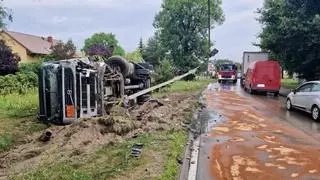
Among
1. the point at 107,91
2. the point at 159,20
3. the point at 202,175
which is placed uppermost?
the point at 159,20

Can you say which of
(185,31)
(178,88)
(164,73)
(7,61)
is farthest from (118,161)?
(185,31)

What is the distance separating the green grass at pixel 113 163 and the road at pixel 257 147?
0.59 meters

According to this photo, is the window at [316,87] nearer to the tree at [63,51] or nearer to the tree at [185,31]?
the tree at [63,51]

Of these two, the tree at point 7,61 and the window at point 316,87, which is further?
the tree at point 7,61

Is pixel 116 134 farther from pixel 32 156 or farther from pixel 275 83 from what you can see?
pixel 275 83

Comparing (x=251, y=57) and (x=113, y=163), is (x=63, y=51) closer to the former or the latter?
(x=251, y=57)

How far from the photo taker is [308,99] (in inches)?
693

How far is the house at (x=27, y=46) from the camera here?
203 feet

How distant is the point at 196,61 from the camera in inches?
2425

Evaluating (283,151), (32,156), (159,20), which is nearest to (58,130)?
(32,156)

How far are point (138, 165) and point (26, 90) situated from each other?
719 inches

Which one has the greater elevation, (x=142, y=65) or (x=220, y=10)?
(x=220, y=10)

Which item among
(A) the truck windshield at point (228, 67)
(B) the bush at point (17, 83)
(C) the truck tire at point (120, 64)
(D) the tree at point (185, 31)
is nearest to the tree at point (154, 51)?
(D) the tree at point (185, 31)

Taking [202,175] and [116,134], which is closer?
[202,175]
